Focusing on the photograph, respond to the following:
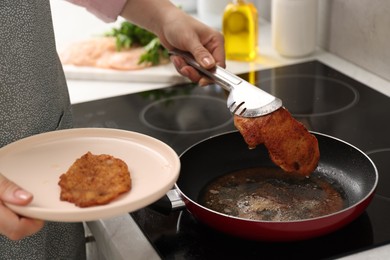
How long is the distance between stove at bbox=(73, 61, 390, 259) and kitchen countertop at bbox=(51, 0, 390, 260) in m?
0.02

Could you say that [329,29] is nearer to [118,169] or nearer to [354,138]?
[354,138]

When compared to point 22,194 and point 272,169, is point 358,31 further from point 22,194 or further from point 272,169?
point 22,194

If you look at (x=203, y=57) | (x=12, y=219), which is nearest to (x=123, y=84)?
(x=203, y=57)

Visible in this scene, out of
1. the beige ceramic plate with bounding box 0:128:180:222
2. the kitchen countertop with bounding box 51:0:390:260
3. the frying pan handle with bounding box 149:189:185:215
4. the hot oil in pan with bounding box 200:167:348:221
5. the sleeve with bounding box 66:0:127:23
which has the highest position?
the sleeve with bounding box 66:0:127:23

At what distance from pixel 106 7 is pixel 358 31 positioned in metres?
0.62

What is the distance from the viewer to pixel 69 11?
83.5 inches

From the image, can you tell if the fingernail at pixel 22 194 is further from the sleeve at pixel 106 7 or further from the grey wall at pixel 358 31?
the grey wall at pixel 358 31

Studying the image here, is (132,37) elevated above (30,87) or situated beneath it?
situated beneath

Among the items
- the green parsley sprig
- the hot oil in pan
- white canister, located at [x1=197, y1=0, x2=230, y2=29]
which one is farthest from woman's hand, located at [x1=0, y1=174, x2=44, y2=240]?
white canister, located at [x1=197, y1=0, x2=230, y2=29]

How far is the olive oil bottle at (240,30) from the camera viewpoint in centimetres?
160

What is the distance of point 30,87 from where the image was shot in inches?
40.8

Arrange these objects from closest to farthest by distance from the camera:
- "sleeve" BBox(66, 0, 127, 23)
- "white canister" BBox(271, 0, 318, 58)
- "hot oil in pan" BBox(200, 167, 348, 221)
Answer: "hot oil in pan" BBox(200, 167, 348, 221)
"sleeve" BBox(66, 0, 127, 23)
"white canister" BBox(271, 0, 318, 58)

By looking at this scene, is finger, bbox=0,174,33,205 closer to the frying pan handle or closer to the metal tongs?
the frying pan handle

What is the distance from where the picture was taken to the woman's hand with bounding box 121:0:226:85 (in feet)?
4.14
